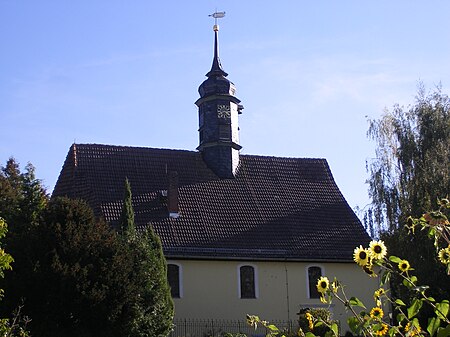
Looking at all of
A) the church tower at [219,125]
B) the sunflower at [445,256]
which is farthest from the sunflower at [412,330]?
the church tower at [219,125]

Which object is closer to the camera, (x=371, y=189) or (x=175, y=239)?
(x=175, y=239)

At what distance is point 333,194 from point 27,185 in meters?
15.2

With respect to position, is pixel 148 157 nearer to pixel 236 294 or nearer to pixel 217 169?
pixel 217 169

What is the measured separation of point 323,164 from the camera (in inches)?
1420

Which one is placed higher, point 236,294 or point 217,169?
point 217,169

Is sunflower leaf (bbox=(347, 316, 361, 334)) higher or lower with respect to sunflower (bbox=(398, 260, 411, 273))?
lower

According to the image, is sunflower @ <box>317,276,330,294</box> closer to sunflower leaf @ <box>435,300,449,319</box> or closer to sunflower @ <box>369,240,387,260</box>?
sunflower @ <box>369,240,387,260</box>

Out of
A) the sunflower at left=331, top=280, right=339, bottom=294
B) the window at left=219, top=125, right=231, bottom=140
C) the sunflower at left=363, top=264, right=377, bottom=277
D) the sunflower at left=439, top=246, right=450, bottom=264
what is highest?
the window at left=219, top=125, right=231, bottom=140

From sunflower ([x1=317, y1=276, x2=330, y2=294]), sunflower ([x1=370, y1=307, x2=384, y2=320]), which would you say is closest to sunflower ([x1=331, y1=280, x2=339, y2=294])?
sunflower ([x1=317, y1=276, x2=330, y2=294])

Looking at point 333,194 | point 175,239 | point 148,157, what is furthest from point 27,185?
point 333,194

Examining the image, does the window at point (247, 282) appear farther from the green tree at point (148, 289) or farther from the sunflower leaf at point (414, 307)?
the sunflower leaf at point (414, 307)

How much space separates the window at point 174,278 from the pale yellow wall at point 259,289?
6.2 inches

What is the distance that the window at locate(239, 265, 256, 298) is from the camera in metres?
29.9

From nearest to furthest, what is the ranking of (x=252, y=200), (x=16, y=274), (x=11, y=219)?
(x=16, y=274)
(x=11, y=219)
(x=252, y=200)
